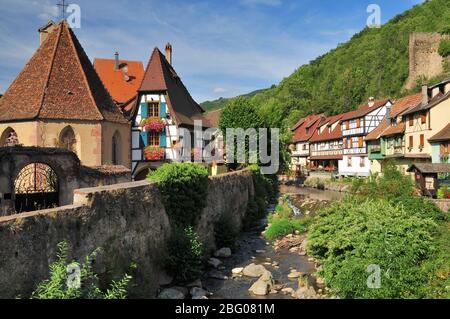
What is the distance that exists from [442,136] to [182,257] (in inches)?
958

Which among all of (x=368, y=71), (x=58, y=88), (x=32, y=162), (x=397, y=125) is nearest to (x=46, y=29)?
(x=58, y=88)

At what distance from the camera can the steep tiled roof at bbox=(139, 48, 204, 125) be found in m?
33.9

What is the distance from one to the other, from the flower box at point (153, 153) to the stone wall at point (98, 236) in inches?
599

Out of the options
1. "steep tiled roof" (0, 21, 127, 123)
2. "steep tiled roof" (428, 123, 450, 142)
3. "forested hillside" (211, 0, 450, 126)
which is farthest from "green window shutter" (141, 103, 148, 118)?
"forested hillside" (211, 0, 450, 126)

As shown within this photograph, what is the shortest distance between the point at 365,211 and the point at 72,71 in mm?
19912

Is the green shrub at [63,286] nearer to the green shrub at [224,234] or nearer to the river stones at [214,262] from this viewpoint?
the river stones at [214,262]

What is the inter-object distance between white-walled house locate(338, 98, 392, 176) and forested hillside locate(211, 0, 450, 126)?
1073 centimetres

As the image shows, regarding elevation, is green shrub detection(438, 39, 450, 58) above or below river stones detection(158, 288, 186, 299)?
above

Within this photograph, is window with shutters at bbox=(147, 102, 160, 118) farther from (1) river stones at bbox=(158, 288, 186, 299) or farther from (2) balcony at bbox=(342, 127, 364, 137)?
(2) balcony at bbox=(342, 127, 364, 137)

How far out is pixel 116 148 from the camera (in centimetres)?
2852

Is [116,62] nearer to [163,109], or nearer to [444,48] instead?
[163,109]

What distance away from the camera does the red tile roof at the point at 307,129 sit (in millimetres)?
66688

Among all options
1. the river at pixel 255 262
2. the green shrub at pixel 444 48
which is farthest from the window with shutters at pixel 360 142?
the green shrub at pixel 444 48

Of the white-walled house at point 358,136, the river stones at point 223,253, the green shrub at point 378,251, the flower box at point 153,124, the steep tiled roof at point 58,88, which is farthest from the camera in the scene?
the white-walled house at point 358,136
